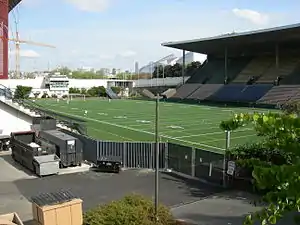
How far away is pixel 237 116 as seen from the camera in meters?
4.57

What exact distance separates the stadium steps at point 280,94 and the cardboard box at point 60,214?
48.3 meters

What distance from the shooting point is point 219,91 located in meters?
68.7

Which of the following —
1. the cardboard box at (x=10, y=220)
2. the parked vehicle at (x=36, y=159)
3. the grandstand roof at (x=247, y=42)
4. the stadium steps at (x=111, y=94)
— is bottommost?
the parked vehicle at (x=36, y=159)

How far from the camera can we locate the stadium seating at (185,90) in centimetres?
7512

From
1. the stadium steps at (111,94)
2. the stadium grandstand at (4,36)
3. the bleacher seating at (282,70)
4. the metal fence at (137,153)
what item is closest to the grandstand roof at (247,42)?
the bleacher seating at (282,70)

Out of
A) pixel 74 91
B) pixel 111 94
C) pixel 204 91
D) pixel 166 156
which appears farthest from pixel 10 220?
pixel 74 91

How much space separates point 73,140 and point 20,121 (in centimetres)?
1206

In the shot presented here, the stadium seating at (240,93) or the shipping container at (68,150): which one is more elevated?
the stadium seating at (240,93)

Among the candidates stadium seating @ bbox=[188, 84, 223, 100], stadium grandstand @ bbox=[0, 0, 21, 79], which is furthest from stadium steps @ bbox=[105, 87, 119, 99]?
stadium grandstand @ bbox=[0, 0, 21, 79]

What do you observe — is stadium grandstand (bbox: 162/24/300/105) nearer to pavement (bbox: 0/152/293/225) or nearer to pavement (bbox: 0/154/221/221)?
pavement (bbox: 0/154/221/221)

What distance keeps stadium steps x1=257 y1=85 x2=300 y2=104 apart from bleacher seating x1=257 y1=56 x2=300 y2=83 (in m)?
5.12

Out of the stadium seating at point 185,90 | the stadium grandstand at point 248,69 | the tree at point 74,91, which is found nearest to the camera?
the stadium grandstand at point 248,69

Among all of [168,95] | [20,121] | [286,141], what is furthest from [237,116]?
[168,95]

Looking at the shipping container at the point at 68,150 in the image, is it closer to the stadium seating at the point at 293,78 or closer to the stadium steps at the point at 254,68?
the stadium seating at the point at 293,78
